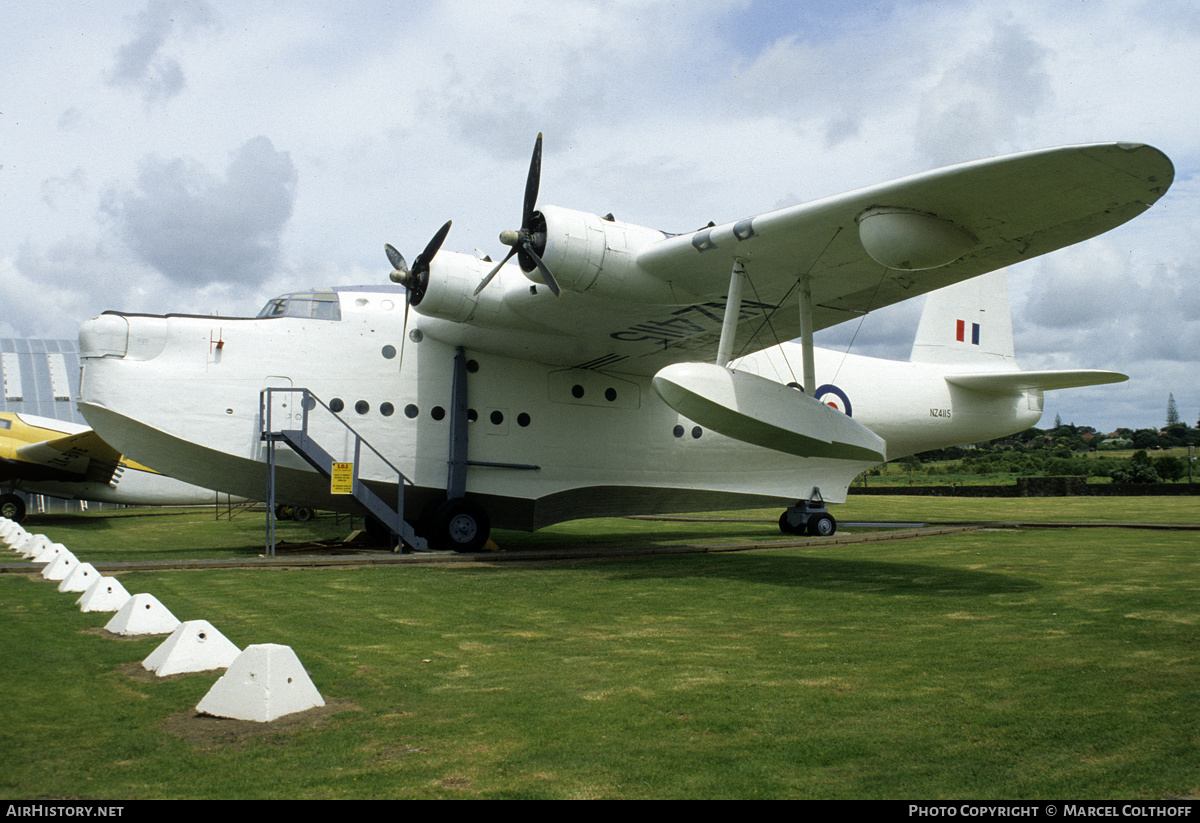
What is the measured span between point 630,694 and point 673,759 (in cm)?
116

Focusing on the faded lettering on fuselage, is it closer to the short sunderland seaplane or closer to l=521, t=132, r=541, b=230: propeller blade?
the short sunderland seaplane

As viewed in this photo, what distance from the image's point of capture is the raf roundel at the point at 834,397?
57.1 feet

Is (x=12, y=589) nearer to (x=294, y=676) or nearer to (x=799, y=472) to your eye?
(x=294, y=676)

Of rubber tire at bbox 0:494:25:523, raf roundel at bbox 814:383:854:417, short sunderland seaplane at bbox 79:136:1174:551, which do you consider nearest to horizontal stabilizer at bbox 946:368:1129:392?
short sunderland seaplane at bbox 79:136:1174:551

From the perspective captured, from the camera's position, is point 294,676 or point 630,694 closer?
point 294,676

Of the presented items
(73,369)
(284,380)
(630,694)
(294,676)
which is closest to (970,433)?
(284,380)

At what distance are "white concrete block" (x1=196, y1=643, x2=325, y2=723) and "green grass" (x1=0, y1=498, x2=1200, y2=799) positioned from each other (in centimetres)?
9

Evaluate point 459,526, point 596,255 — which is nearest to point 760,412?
point 596,255

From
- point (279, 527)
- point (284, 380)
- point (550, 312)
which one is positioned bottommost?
point (279, 527)

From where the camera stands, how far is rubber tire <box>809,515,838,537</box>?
58.2ft

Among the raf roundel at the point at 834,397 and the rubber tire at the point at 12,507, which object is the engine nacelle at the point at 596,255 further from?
the rubber tire at the point at 12,507

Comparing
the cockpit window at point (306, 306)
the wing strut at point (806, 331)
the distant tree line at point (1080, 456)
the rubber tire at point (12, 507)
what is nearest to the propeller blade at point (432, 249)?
the cockpit window at point (306, 306)

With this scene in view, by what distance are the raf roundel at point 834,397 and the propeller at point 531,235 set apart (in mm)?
8098

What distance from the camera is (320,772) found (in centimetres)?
339
